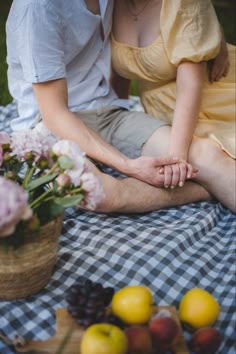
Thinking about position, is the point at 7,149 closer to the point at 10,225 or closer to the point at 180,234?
the point at 10,225

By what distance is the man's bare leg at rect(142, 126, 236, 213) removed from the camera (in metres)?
1.63

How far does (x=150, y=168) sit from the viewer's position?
62.9 inches

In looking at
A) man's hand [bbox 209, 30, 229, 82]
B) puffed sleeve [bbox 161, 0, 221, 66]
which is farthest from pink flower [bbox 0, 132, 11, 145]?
man's hand [bbox 209, 30, 229, 82]

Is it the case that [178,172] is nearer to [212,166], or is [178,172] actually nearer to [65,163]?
[212,166]

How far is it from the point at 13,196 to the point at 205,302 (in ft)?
1.50

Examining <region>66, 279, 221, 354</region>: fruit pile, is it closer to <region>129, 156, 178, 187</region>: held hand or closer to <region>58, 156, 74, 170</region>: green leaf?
<region>58, 156, 74, 170</region>: green leaf

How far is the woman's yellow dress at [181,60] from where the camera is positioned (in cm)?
164

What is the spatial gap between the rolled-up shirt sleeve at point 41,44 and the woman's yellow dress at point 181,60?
0.29 meters

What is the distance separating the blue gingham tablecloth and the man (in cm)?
8

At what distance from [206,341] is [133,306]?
0.15 m

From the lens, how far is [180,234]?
1.47 meters

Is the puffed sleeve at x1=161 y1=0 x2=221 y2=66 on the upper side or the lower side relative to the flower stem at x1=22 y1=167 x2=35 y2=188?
upper

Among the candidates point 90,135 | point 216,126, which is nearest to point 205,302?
point 90,135

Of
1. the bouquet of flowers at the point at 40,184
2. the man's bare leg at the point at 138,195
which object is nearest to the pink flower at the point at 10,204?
the bouquet of flowers at the point at 40,184
